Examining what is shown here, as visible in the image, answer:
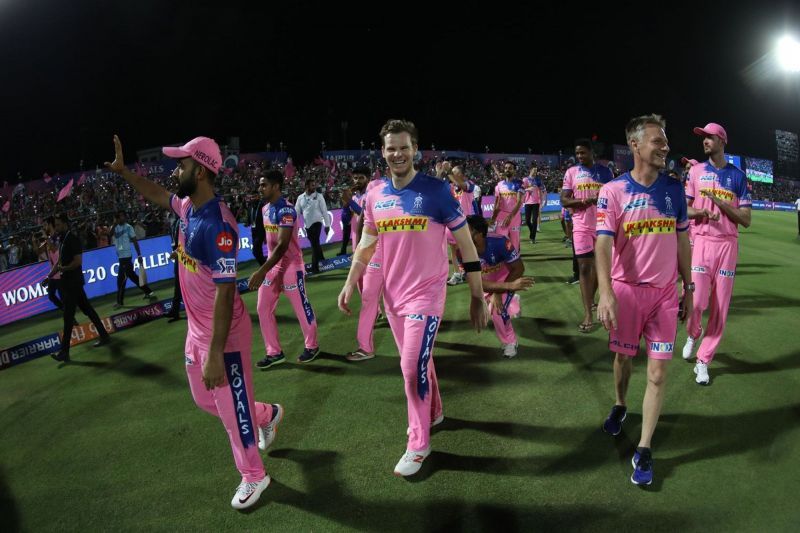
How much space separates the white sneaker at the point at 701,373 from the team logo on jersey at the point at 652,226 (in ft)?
7.79

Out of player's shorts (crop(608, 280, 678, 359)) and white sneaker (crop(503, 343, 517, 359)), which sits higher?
player's shorts (crop(608, 280, 678, 359))

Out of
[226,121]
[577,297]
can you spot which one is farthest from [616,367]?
[226,121]

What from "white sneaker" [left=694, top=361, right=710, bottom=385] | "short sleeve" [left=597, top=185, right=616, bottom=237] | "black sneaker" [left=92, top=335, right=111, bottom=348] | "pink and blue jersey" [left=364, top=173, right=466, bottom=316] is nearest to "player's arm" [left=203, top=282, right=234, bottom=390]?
"pink and blue jersey" [left=364, top=173, right=466, bottom=316]

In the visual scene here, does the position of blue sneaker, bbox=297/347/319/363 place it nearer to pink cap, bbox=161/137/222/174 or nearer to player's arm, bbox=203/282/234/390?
player's arm, bbox=203/282/234/390

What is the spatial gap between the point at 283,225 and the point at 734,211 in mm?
5001

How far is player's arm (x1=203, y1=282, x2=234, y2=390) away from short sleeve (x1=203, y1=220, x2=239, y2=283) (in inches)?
2.3

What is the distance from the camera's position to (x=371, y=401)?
16.6 feet

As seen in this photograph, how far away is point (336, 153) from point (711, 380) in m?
44.5

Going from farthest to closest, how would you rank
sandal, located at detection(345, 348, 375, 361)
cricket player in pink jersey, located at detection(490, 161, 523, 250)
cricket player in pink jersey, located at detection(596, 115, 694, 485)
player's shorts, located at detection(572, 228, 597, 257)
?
1. cricket player in pink jersey, located at detection(490, 161, 523, 250)
2. player's shorts, located at detection(572, 228, 597, 257)
3. sandal, located at detection(345, 348, 375, 361)
4. cricket player in pink jersey, located at detection(596, 115, 694, 485)

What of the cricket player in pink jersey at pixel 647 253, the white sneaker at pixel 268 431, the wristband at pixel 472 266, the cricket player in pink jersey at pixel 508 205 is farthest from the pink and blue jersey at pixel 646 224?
the cricket player in pink jersey at pixel 508 205

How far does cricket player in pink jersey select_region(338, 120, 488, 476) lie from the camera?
360 cm

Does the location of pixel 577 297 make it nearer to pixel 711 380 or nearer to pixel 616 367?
pixel 711 380

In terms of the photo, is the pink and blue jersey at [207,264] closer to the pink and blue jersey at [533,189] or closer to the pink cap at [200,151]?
the pink cap at [200,151]

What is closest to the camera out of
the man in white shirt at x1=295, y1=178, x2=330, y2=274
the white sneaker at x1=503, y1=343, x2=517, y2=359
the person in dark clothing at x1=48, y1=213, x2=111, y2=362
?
the white sneaker at x1=503, y1=343, x2=517, y2=359
